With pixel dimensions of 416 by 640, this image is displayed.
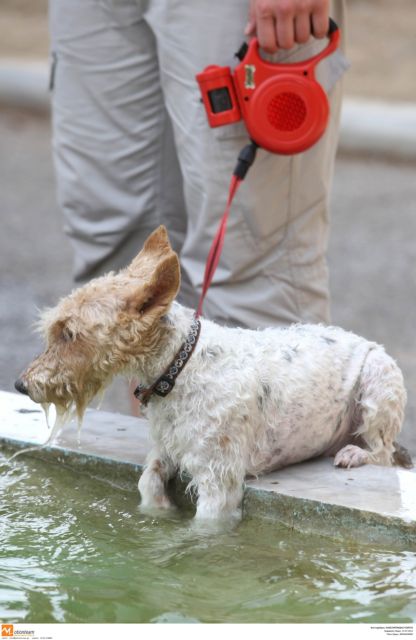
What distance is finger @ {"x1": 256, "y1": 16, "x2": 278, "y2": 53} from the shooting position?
3.93 meters

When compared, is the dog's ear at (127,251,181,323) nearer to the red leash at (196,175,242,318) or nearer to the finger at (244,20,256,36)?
the red leash at (196,175,242,318)

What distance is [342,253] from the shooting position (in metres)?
9.00

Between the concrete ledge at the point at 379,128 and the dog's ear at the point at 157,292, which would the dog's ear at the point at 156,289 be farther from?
the concrete ledge at the point at 379,128

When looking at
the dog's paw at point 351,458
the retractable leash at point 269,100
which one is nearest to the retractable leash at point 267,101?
the retractable leash at point 269,100

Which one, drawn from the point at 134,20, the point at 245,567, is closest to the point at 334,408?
the point at 245,567

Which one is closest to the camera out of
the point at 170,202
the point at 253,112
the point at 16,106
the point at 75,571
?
the point at 75,571

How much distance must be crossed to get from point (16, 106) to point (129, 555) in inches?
434

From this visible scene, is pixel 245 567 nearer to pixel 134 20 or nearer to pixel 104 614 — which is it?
pixel 104 614

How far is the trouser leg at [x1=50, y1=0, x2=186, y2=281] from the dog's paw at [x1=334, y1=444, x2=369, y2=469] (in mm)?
1414

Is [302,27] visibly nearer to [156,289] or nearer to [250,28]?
[250,28]

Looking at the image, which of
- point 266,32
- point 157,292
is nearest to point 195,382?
point 157,292

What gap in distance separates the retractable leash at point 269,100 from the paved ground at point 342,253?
1.83 meters

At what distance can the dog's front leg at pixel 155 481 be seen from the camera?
144 inches

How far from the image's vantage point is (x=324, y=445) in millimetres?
3918
